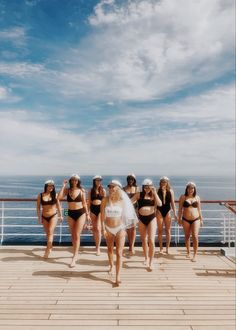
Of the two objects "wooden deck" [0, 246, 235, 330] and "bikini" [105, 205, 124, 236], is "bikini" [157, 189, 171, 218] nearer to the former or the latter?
"wooden deck" [0, 246, 235, 330]

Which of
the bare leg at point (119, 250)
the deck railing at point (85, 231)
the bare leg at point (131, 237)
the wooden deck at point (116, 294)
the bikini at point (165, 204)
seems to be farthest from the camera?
the deck railing at point (85, 231)

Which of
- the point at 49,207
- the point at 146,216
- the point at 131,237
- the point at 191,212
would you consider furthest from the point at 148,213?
the point at 49,207

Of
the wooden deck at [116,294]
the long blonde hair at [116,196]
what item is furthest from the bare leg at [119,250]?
the long blonde hair at [116,196]

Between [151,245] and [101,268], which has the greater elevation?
[151,245]

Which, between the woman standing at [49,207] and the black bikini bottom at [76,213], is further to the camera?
the woman standing at [49,207]

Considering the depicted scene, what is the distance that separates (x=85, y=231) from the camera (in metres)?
36.2

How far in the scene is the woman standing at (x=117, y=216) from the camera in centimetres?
533

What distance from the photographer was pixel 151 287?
17.1ft

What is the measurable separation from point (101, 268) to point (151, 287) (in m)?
1.36

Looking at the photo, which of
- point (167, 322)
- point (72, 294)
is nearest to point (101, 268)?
point (72, 294)

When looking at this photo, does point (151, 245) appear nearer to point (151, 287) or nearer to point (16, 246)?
point (151, 287)

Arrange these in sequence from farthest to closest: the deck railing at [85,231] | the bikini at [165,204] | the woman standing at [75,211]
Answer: the deck railing at [85,231], the bikini at [165,204], the woman standing at [75,211]

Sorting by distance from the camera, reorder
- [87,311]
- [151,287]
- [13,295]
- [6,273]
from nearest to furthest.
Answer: [87,311], [13,295], [151,287], [6,273]

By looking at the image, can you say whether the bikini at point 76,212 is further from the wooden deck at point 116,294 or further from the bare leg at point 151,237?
the bare leg at point 151,237
